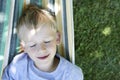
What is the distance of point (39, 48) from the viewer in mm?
2584

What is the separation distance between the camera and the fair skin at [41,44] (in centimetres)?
259

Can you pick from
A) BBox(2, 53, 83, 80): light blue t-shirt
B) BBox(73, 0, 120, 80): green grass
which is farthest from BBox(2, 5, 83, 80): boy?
BBox(73, 0, 120, 80): green grass

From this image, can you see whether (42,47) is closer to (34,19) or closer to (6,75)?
(34,19)

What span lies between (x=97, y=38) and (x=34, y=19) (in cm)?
118

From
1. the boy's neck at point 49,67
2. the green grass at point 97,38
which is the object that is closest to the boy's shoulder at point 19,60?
the boy's neck at point 49,67

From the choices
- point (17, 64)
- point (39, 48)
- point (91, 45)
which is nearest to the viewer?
point (39, 48)

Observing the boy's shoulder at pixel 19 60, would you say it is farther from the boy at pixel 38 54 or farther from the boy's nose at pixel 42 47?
the boy's nose at pixel 42 47

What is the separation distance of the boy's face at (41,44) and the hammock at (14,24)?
0.49 ft

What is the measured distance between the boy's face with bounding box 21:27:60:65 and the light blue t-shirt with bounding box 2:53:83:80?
0.13m

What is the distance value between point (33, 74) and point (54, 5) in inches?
20.7

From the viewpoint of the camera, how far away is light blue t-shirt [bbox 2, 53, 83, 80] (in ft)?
8.98

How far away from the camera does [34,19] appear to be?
259 centimetres

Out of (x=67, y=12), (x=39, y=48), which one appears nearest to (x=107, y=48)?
(x=67, y=12)

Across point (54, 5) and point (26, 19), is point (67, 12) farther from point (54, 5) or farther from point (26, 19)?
point (26, 19)
